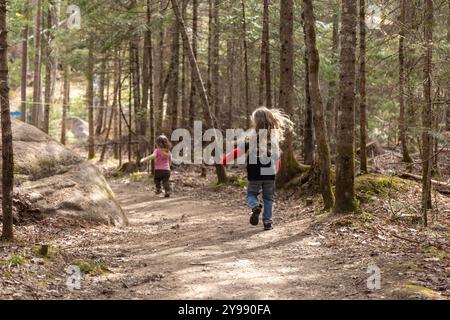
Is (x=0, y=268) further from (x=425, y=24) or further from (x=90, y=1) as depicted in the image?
(x=90, y=1)

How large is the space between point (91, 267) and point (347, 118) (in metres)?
5.50

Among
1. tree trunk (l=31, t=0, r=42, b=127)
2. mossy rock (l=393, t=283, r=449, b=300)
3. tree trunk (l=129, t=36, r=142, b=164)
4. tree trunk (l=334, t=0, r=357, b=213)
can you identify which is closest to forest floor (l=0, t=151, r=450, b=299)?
mossy rock (l=393, t=283, r=449, b=300)

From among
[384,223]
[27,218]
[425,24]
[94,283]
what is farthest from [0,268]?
[425,24]

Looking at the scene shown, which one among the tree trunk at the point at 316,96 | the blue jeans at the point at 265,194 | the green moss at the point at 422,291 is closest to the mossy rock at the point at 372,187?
the tree trunk at the point at 316,96

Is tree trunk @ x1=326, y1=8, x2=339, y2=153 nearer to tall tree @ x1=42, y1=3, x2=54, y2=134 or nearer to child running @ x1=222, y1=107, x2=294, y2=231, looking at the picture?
child running @ x1=222, y1=107, x2=294, y2=231

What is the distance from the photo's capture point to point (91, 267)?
6551 mm

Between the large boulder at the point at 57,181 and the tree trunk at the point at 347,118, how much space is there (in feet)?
15.4

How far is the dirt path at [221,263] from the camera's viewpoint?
5.66 metres

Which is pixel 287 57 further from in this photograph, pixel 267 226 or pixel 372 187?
pixel 267 226

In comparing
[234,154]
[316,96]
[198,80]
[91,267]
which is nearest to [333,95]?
[198,80]

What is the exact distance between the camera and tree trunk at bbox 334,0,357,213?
9312 millimetres

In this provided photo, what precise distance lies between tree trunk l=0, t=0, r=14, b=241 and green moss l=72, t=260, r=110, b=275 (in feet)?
4.17

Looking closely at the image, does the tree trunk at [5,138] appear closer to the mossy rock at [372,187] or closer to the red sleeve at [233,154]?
the red sleeve at [233,154]

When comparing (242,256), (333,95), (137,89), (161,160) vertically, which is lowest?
(242,256)
